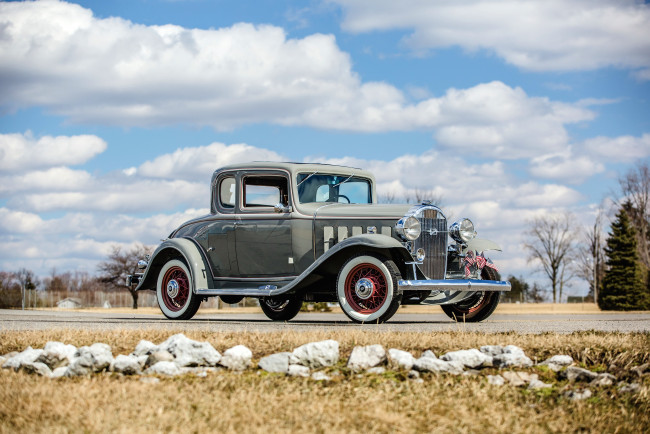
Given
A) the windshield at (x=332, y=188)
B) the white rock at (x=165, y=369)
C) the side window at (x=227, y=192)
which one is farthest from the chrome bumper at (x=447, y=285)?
the white rock at (x=165, y=369)

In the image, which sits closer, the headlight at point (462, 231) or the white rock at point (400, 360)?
the white rock at point (400, 360)

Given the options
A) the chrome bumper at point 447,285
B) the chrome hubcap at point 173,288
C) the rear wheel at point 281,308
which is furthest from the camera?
the rear wheel at point 281,308

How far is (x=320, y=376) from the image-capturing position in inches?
221

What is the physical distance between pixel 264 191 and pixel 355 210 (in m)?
1.55

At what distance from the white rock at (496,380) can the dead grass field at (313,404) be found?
57 millimetres

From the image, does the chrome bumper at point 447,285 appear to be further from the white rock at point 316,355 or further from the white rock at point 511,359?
the white rock at point 316,355

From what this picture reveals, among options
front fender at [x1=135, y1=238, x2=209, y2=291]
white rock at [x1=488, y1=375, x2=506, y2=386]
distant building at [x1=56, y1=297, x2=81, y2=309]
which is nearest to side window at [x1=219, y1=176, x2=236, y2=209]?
front fender at [x1=135, y1=238, x2=209, y2=291]

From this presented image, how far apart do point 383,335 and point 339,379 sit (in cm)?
159

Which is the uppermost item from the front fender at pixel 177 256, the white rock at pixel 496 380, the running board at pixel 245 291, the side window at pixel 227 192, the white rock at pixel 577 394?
the side window at pixel 227 192

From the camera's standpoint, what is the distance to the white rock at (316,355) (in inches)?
230

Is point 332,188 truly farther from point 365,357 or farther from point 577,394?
point 577,394

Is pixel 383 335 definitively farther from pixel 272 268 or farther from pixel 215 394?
pixel 272 268

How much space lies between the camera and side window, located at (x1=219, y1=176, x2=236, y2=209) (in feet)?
38.2

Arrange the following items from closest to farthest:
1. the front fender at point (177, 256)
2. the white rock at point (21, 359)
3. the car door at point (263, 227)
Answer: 1. the white rock at point (21, 359)
2. the car door at point (263, 227)
3. the front fender at point (177, 256)
